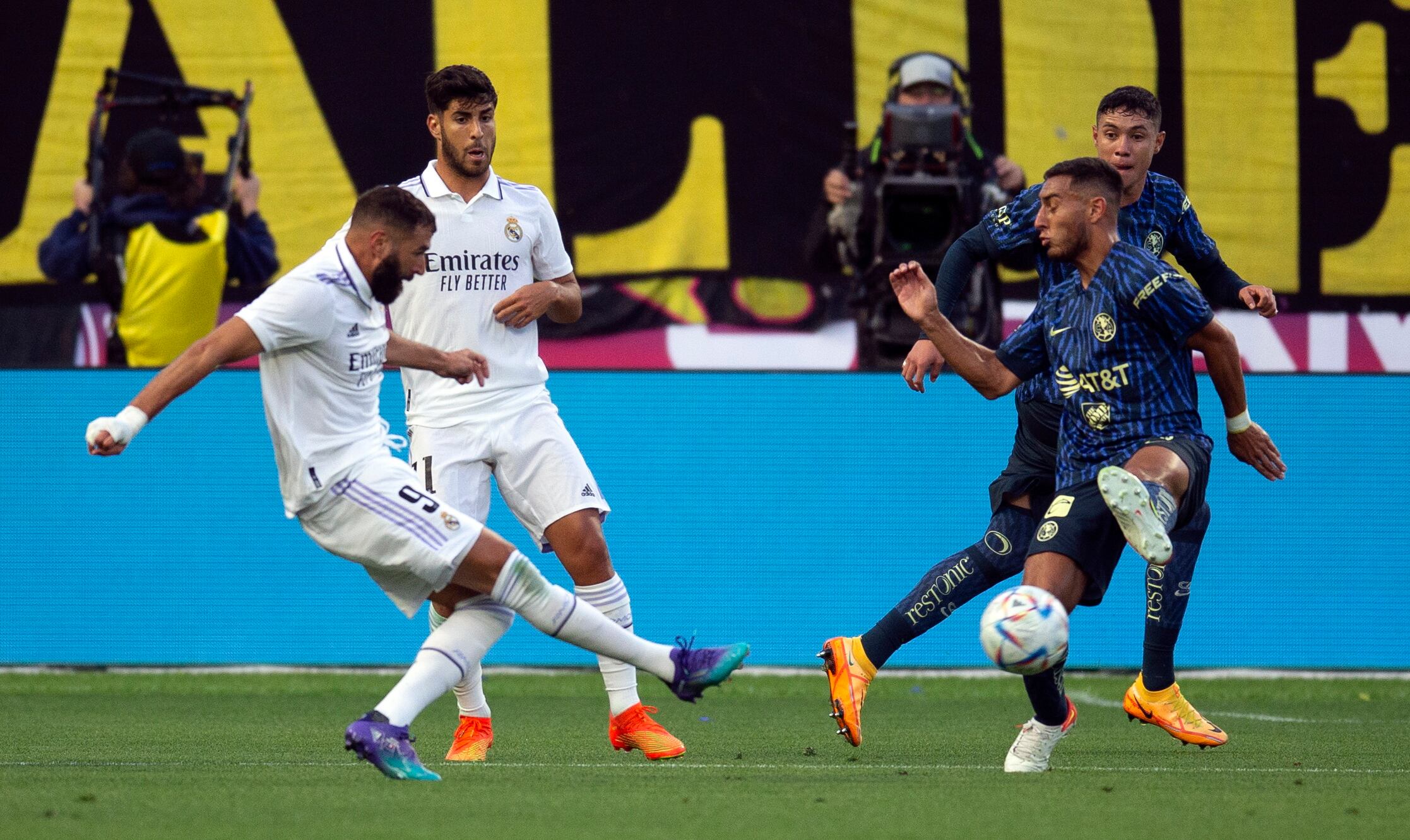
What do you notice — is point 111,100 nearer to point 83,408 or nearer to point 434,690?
point 83,408

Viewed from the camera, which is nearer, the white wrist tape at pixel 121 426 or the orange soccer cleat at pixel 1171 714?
the white wrist tape at pixel 121 426

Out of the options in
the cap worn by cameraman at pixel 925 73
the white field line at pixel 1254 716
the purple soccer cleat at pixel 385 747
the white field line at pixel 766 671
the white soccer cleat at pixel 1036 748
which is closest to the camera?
the purple soccer cleat at pixel 385 747

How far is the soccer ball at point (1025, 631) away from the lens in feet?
16.4

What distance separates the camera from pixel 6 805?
4.52 m

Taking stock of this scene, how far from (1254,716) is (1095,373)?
9.98 ft

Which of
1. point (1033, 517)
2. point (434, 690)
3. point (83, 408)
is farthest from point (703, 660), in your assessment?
point (83, 408)

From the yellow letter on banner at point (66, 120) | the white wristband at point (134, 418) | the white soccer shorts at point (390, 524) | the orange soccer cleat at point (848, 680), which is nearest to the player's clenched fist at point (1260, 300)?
the orange soccer cleat at point (848, 680)

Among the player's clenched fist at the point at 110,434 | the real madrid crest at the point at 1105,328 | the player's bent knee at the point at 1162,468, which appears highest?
the real madrid crest at the point at 1105,328

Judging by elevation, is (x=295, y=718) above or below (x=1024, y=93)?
below

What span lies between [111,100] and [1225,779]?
7.63 m

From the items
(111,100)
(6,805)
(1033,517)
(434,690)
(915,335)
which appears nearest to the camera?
(6,805)

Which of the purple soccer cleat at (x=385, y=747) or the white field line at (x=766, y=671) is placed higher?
the purple soccer cleat at (x=385, y=747)

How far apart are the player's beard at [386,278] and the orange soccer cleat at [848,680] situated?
1803 millimetres

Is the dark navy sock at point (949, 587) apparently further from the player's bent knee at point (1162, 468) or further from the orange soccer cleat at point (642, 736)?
the player's bent knee at point (1162, 468)
